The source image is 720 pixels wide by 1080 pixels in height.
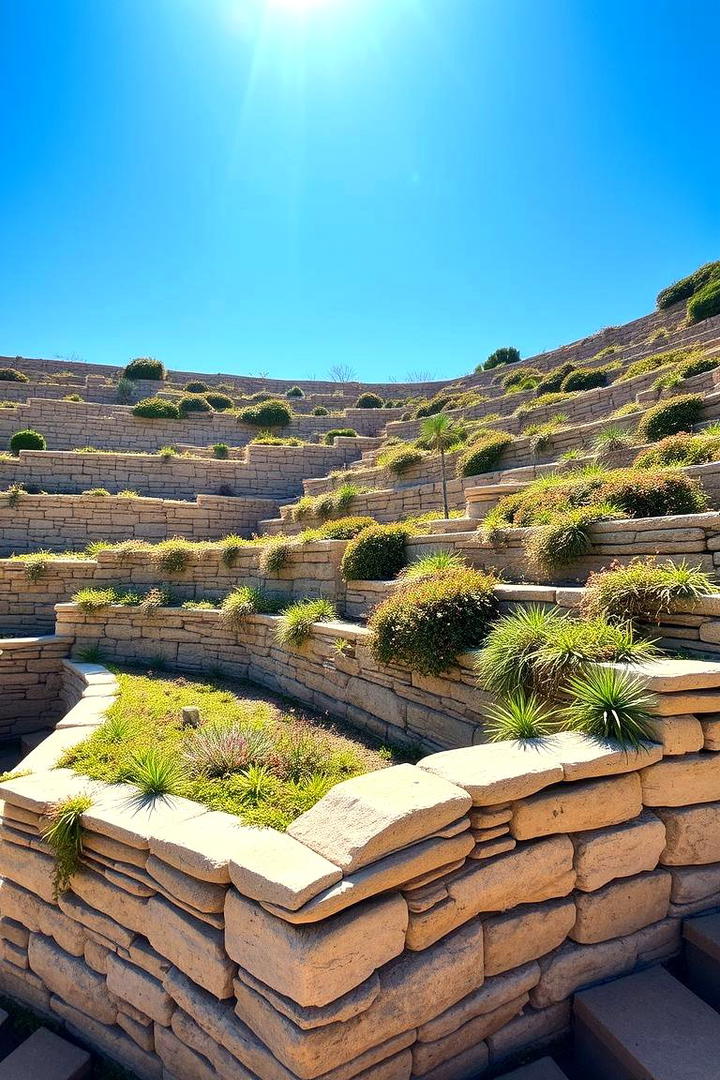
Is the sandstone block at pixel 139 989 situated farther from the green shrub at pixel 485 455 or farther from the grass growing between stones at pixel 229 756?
the green shrub at pixel 485 455

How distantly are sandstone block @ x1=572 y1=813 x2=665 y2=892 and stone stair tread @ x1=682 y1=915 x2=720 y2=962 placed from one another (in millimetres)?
365

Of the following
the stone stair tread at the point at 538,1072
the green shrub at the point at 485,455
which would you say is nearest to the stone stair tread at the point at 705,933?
the stone stair tread at the point at 538,1072

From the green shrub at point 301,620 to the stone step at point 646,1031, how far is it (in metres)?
4.47

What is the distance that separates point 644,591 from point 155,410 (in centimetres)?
1953

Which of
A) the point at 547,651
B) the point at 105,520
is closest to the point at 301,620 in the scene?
the point at 547,651

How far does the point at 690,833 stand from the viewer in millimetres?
2885

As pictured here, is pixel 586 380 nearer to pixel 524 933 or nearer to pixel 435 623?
pixel 435 623

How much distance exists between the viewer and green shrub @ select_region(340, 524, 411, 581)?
6.83 meters

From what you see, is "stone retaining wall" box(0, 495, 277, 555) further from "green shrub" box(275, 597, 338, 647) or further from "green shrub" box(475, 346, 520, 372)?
"green shrub" box(475, 346, 520, 372)

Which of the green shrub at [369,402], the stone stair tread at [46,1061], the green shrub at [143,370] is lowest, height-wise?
the stone stair tread at [46,1061]

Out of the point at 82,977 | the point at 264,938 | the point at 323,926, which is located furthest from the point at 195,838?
the point at 82,977

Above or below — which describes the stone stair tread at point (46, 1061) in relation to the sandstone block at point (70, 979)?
below

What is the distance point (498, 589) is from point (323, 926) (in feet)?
11.1

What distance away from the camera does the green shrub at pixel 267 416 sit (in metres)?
21.8
